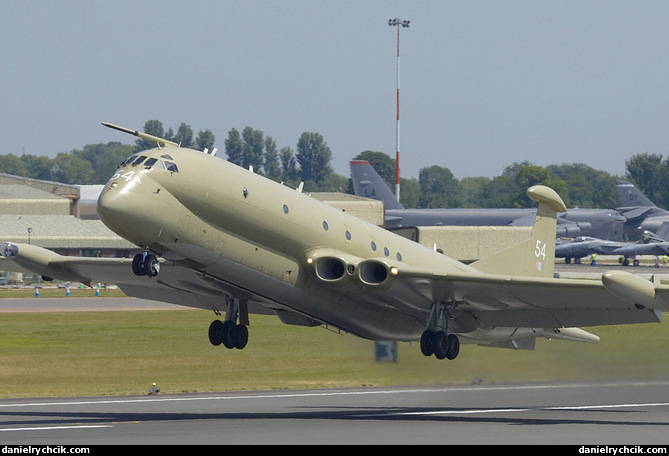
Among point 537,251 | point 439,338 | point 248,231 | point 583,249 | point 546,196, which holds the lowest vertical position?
point 583,249

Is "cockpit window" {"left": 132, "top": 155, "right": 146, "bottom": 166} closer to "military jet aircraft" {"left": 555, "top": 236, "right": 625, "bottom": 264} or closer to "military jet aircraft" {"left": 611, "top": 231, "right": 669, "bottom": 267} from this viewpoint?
"military jet aircraft" {"left": 611, "top": 231, "right": 669, "bottom": 267}

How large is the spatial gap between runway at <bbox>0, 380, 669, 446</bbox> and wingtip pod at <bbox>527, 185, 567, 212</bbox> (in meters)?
5.30

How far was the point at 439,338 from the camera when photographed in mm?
23000

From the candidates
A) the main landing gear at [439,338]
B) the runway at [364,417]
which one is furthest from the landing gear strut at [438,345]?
the runway at [364,417]

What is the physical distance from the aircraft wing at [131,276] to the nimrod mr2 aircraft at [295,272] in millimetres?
43

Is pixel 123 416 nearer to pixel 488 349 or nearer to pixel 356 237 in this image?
pixel 356 237

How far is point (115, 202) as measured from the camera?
730 inches

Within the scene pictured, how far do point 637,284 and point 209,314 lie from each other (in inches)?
1270

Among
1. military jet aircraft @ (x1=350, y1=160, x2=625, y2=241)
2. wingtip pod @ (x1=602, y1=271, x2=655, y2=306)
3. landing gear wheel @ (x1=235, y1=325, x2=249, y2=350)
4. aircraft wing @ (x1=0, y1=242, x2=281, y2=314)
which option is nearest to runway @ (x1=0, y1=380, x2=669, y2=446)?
landing gear wheel @ (x1=235, y1=325, x2=249, y2=350)

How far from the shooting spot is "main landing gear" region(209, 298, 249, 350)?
76.7 feet

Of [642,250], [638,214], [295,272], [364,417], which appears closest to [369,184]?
[638,214]

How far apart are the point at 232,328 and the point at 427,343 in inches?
172

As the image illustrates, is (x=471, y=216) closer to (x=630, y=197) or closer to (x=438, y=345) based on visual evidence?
(x=630, y=197)
